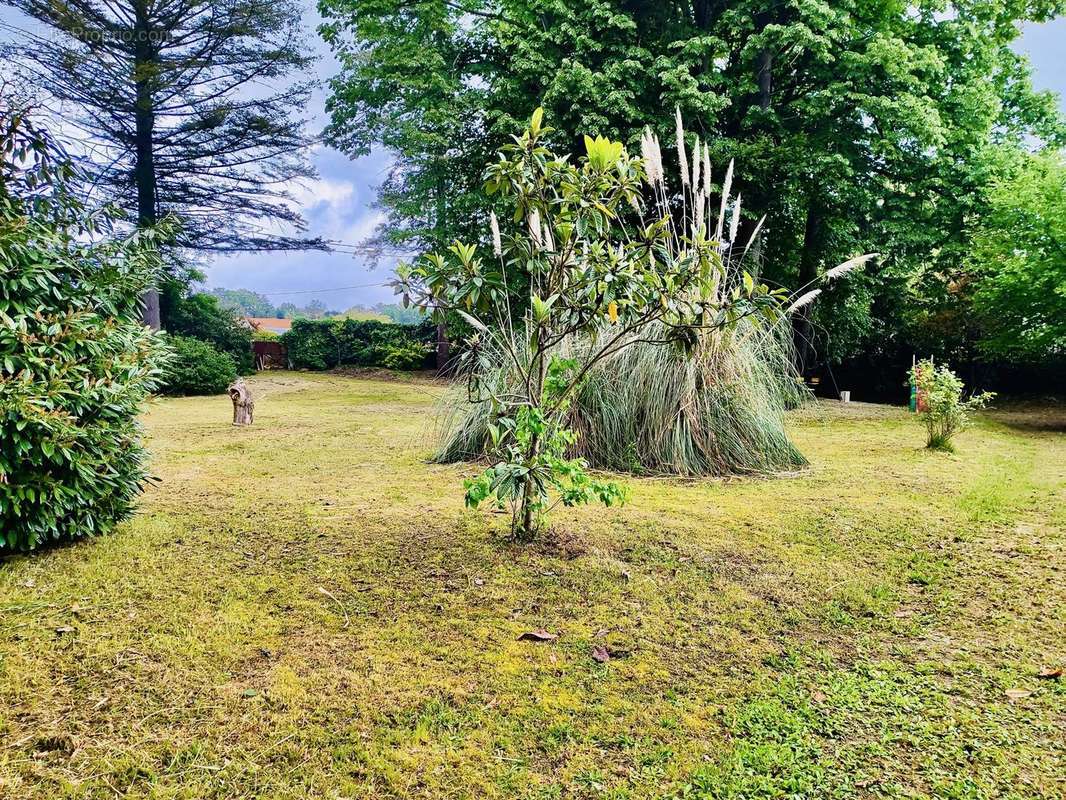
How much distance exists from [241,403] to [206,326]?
11.0 meters

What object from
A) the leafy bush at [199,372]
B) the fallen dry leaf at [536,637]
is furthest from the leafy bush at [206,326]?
the fallen dry leaf at [536,637]

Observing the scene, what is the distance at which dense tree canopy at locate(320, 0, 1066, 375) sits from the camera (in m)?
9.08

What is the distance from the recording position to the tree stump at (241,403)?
20.7 feet

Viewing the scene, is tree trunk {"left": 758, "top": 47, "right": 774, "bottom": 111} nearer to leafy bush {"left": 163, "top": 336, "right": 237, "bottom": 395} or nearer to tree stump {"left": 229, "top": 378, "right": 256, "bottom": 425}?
tree stump {"left": 229, "top": 378, "right": 256, "bottom": 425}

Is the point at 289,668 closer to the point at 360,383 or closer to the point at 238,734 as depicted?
the point at 238,734

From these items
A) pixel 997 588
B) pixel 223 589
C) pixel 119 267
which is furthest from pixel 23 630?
pixel 997 588

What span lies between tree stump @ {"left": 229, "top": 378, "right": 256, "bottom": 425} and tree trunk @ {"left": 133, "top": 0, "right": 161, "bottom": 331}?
10125 mm

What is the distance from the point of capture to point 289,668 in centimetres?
158

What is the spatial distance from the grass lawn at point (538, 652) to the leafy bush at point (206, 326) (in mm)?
13500

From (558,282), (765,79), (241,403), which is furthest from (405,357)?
(558,282)

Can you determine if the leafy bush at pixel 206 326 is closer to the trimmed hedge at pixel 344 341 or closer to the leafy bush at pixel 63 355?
the trimmed hedge at pixel 344 341

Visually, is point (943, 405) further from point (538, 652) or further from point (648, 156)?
point (538, 652)

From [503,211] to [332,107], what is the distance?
27.3 feet

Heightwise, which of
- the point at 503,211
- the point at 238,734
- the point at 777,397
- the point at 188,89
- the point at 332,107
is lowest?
the point at 238,734
